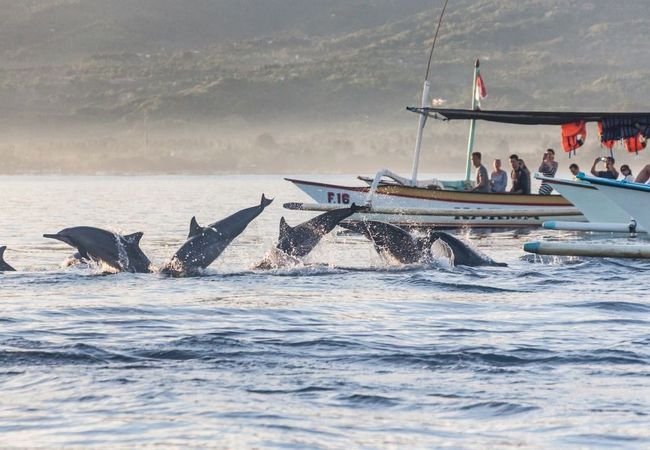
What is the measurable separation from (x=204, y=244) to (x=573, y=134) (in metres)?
12.8

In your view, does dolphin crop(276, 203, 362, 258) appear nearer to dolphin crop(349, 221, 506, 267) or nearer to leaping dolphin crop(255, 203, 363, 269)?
leaping dolphin crop(255, 203, 363, 269)

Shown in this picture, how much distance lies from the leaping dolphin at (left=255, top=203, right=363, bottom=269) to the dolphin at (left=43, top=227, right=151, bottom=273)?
7.29ft

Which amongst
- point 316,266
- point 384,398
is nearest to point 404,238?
point 316,266

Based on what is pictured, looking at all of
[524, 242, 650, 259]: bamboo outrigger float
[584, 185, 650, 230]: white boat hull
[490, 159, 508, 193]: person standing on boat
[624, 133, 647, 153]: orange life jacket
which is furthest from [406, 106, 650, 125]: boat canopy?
[524, 242, 650, 259]: bamboo outrigger float

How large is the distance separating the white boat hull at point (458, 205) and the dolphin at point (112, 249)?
14.1 m

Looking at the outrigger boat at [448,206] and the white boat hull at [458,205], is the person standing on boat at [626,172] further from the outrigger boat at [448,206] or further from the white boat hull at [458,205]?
the white boat hull at [458,205]

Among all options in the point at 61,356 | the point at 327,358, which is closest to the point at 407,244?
the point at 327,358

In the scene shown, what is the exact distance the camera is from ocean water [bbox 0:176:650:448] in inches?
394

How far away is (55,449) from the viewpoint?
9.45 m

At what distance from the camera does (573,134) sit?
31.3 meters

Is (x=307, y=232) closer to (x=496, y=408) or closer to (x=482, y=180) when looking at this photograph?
(x=496, y=408)

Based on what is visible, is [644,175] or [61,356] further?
[644,175]

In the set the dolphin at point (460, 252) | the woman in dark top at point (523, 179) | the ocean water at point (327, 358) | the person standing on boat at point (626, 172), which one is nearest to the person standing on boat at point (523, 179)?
the woman in dark top at point (523, 179)

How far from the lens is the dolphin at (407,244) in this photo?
23.2 metres
